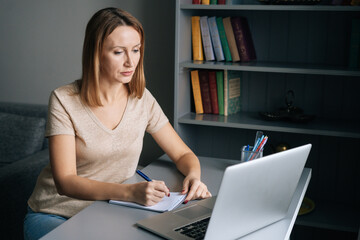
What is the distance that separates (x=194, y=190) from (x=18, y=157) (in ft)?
5.55

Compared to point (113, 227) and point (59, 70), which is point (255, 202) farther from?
point (59, 70)

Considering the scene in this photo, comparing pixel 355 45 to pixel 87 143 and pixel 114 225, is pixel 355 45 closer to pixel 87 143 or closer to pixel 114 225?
pixel 87 143

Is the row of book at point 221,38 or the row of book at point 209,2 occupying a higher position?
the row of book at point 209,2

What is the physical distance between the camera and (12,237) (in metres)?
2.53

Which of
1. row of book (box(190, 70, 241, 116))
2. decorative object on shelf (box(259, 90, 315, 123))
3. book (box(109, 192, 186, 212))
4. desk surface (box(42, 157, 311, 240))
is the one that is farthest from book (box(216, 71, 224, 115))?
book (box(109, 192, 186, 212))

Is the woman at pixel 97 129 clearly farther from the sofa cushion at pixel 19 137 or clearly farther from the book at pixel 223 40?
the sofa cushion at pixel 19 137

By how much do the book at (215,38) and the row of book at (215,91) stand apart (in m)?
0.09

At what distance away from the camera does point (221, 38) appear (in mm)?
2682

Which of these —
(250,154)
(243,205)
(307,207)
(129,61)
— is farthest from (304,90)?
(243,205)

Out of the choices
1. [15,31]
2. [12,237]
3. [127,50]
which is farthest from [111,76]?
[15,31]

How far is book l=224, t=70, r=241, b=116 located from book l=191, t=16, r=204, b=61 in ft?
0.65

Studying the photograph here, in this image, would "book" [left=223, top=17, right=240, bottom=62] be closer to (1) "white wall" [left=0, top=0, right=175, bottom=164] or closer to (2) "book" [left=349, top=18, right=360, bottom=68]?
(1) "white wall" [left=0, top=0, right=175, bottom=164]

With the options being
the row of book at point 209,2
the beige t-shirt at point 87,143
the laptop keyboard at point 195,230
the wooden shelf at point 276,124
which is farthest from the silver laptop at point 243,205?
the row of book at point 209,2

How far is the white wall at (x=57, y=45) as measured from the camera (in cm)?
296
